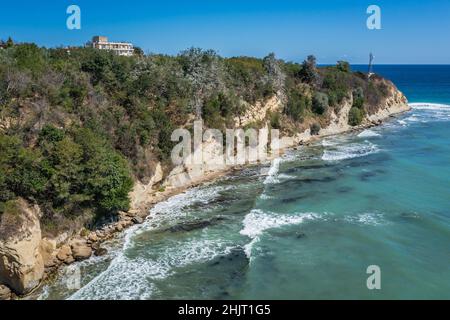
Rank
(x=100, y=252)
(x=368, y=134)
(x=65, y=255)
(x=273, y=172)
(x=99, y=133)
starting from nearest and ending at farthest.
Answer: (x=65, y=255), (x=100, y=252), (x=99, y=133), (x=273, y=172), (x=368, y=134)

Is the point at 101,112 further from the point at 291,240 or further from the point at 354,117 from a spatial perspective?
the point at 354,117

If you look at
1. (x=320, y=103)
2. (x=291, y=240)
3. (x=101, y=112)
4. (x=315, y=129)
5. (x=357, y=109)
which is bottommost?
(x=291, y=240)

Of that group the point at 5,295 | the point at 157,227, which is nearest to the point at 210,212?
the point at 157,227

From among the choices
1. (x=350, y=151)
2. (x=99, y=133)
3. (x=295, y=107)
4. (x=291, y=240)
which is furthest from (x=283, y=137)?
(x=291, y=240)

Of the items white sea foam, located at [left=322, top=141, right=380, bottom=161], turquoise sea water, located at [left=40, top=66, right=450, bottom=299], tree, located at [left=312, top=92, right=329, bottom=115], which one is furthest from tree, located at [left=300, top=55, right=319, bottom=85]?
turquoise sea water, located at [left=40, top=66, right=450, bottom=299]

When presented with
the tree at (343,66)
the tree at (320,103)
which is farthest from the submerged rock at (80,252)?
the tree at (343,66)

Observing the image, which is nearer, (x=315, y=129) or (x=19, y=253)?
(x=19, y=253)

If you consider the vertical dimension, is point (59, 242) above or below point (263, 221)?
below
